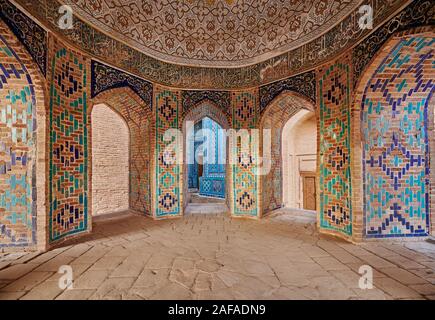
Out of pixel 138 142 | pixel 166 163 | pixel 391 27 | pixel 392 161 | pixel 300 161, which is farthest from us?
pixel 300 161

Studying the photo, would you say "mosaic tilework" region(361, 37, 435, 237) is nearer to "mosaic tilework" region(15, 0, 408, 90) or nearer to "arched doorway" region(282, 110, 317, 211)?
"mosaic tilework" region(15, 0, 408, 90)

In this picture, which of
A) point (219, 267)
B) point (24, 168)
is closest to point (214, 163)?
point (24, 168)

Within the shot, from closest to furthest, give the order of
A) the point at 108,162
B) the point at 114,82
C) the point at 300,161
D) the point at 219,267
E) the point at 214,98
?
the point at 219,267, the point at 114,82, the point at 214,98, the point at 108,162, the point at 300,161

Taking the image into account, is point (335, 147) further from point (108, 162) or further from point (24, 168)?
point (108, 162)

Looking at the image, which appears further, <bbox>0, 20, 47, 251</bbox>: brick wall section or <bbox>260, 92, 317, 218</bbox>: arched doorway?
<bbox>260, 92, 317, 218</bbox>: arched doorway

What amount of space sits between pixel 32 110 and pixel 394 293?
239 inches

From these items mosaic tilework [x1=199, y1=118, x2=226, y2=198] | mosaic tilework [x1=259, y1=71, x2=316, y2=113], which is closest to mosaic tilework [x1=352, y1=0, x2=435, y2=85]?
mosaic tilework [x1=259, y1=71, x2=316, y2=113]

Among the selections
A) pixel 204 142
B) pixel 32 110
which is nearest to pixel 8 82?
pixel 32 110

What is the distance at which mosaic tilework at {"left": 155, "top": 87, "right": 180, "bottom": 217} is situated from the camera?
6359 mm

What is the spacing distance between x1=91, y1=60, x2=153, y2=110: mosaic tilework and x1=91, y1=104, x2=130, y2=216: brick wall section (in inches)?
87.7

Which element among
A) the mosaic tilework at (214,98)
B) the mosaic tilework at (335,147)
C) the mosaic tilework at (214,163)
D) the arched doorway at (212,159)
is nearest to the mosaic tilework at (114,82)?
the mosaic tilework at (214,98)

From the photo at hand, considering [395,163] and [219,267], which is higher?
[395,163]

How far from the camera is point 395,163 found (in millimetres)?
4391

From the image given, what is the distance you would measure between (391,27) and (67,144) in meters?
6.20
